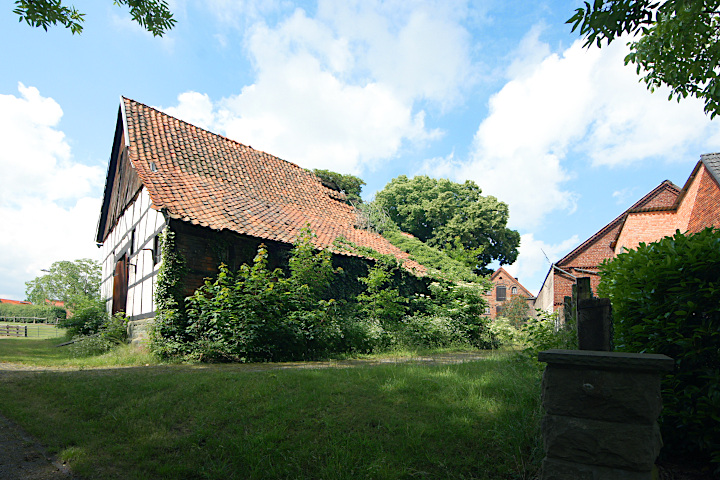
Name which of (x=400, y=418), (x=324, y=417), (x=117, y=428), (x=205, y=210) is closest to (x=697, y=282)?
(x=400, y=418)

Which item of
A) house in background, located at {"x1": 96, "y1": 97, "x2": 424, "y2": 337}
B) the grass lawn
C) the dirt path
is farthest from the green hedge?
the dirt path

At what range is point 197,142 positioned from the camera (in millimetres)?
15305

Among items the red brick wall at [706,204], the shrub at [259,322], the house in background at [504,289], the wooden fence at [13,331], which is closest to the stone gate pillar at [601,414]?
the shrub at [259,322]

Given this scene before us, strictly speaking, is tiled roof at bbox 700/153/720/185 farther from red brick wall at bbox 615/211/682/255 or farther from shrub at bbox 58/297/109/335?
shrub at bbox 58/297/109/335

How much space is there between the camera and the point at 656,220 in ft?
56.7

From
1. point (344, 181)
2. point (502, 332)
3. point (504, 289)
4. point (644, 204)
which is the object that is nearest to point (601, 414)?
point (502, 332)

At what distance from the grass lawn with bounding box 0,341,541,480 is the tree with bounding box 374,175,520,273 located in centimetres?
2130

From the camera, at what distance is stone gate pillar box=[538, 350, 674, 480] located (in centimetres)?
244

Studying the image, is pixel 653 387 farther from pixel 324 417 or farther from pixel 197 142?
pixel 197 142

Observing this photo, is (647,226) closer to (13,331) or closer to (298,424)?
(298,424)

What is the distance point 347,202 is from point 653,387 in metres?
18.7

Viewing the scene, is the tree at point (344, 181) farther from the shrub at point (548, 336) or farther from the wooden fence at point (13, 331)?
the wooden fence at point (13, 331)

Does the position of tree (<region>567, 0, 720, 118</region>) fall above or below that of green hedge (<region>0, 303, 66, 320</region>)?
above

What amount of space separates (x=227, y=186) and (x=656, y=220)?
17.2m
